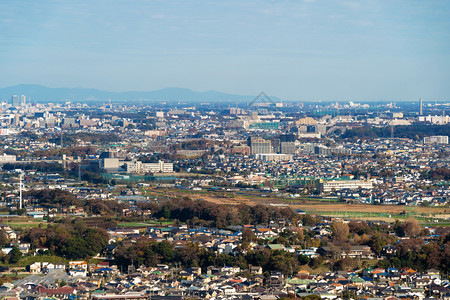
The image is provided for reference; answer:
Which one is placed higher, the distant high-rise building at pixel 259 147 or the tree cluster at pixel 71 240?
the tree cluster at pixel 71 240

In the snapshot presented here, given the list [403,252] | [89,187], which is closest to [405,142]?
[89,187]

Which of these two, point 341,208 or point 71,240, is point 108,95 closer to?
point 341,208

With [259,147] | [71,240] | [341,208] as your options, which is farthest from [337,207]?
[259,147]

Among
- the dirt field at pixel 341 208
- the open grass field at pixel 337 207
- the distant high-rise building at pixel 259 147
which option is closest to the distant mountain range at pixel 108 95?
the distant high-rise building at pixel 259 147

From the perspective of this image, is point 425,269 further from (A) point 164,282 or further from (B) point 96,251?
(B) point 96,251

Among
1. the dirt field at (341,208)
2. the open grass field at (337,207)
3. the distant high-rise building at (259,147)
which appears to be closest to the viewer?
the open grass field at (337,207)

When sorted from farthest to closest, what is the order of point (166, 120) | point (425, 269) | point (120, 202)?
point (166, 120) → point (120, 202) → point (425, 269)

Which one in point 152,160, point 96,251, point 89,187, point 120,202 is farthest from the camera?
point 152,160

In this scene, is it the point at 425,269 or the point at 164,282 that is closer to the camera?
the point at 164,282

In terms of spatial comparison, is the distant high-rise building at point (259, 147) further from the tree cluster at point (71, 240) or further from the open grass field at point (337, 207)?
the tree cluster at point (71, 240)
